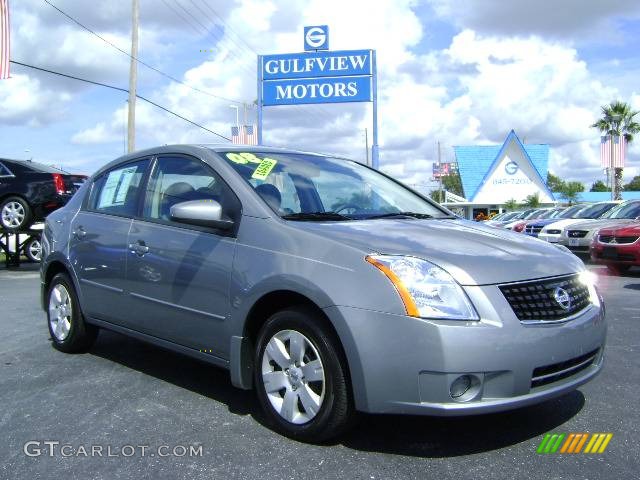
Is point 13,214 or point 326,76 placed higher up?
point 326,76

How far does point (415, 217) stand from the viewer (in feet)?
13.7

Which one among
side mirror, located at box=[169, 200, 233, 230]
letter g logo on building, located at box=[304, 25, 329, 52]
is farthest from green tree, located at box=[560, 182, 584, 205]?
side mirror, located at box=[169, 200, 233, 230]

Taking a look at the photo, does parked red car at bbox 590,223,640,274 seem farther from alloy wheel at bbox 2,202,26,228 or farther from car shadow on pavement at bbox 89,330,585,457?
alloy wheel at bbox 2,202,26,228

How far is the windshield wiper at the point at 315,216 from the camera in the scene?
12.1 ft

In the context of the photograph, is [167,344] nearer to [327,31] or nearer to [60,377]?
[60,377]

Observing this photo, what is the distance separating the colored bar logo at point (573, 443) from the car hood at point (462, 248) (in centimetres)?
87

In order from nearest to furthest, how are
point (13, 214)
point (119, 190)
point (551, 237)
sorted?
point (119, 190) < point (13, 214) < point (551, 237)

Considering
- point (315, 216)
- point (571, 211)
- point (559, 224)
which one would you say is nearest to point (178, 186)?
point (315, 216)

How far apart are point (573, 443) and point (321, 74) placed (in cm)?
1973

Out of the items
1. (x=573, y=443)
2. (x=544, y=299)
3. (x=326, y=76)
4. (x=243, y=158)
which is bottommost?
(x=573, y=443)

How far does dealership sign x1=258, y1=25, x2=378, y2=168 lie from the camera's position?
2177 cm

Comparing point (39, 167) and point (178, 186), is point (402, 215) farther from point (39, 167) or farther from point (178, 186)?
point (39, 167)

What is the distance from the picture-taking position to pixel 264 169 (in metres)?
4.11

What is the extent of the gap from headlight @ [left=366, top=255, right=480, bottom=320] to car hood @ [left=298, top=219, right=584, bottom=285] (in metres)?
0.05
